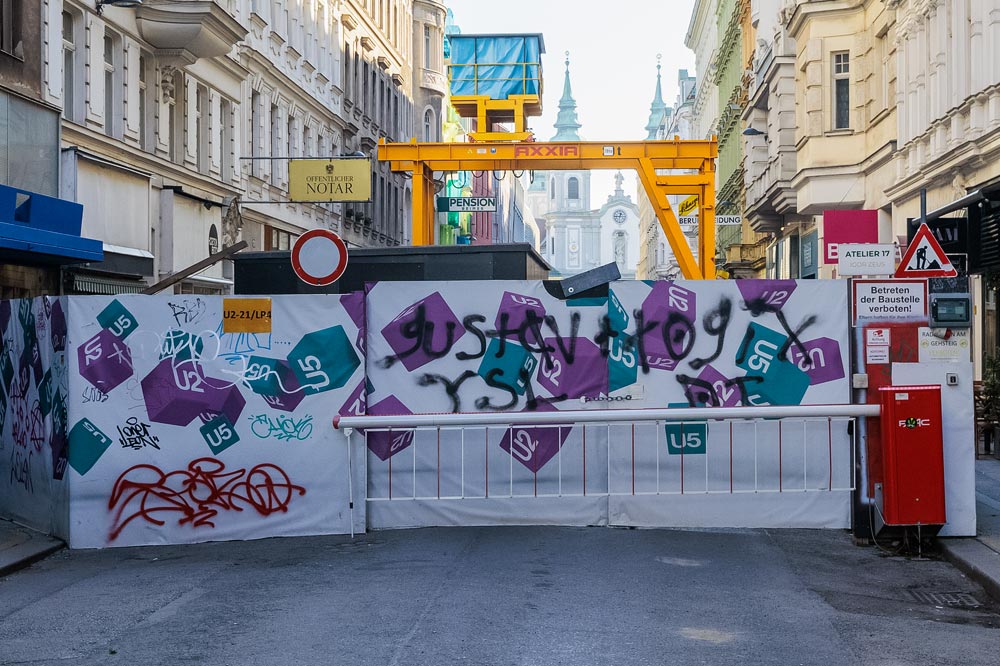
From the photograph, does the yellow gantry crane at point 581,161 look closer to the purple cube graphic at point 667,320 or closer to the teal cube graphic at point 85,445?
the purple cube graphic at point 667,320

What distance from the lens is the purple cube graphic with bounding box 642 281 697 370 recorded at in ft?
34.1

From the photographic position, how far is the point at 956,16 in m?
20.9

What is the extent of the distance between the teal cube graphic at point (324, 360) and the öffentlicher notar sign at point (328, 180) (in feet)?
47.9

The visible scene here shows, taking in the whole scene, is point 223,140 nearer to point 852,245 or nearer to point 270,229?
point 270,229

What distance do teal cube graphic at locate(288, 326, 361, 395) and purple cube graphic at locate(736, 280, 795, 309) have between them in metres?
2.98

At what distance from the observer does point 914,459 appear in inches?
369

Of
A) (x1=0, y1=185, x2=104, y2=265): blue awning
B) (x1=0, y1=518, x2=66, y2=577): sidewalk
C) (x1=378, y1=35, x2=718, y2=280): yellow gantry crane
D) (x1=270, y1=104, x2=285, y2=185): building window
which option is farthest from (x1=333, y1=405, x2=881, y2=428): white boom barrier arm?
(x1=270, y1=104, x2=285, y2=185): building window

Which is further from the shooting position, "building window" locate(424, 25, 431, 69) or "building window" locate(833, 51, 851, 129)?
"building window" locate(424, 25, 431, 69)

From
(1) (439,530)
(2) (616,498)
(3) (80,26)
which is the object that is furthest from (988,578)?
(3) (80,26)

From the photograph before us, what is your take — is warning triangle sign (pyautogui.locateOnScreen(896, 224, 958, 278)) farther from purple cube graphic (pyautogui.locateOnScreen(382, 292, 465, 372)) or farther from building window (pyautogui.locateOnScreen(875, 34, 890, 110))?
building window (pyautogui.locateOnScreen(875, 34, 890, 110))

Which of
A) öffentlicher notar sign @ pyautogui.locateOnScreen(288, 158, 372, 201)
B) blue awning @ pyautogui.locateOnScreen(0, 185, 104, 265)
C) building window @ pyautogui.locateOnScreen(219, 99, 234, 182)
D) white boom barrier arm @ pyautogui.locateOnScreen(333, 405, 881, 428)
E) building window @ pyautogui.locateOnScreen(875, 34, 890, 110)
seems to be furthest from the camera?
building window @ pyautogui.locateOnScreen(219, 99, 234, 182)

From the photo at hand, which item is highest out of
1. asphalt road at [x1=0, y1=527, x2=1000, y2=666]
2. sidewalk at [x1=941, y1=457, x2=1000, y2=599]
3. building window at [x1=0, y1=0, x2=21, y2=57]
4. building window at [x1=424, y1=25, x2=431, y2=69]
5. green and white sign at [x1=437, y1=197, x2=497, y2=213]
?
building window at [x1=424, y1=25, x2=431, y2=69]

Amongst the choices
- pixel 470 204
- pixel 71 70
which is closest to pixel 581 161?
pixel 71 70

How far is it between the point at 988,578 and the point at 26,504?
7.34m
